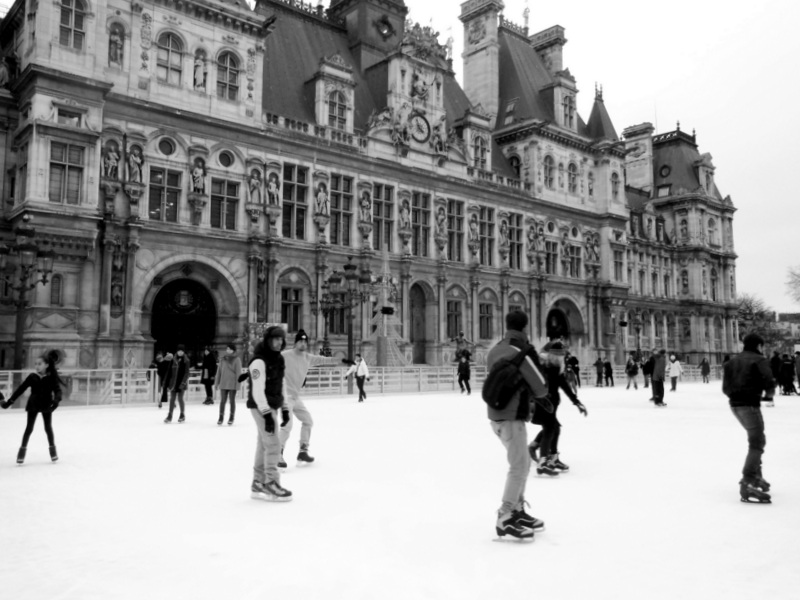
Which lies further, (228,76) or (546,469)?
(228,76)

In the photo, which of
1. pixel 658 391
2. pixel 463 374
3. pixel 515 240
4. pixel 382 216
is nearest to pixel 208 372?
pixel 463 374

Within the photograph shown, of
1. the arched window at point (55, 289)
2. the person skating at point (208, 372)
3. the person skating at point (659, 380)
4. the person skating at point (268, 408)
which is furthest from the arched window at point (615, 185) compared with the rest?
the person skating at point (268, 408)

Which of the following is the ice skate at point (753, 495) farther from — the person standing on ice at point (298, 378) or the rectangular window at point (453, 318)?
the rectangular window at point (453, 318)

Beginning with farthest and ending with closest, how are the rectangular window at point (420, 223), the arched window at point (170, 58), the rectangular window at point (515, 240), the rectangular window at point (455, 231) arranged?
the rectangular window at point (515, 240) → the rectangular window at point (455, 231) → the rectangular window at point (420, 223) → the arched window at point (170, 58)

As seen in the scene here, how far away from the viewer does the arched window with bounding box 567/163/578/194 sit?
48438 millimetres

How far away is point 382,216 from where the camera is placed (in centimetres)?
3656

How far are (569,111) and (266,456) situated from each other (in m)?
46.4

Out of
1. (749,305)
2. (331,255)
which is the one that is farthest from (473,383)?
(749,305)

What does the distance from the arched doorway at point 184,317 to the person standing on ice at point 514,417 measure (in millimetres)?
25082

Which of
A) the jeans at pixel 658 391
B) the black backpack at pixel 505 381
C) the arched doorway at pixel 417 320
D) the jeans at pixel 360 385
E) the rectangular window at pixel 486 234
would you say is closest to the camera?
the black backpack at pixel 505 381

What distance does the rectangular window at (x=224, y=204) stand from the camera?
30.5 metres

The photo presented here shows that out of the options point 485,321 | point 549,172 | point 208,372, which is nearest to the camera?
point 208,372

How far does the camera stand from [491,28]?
49625 millimetres

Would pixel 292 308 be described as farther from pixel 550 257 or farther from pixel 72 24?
pixel 550 257
